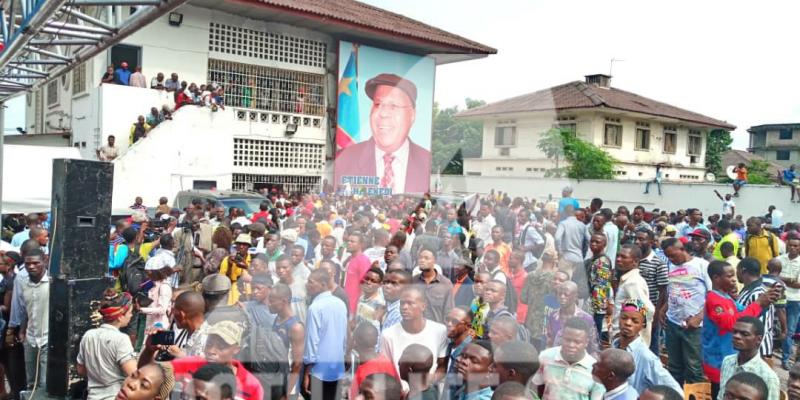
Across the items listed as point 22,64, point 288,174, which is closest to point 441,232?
point 22,64

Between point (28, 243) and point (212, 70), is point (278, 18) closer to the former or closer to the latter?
point (212, 70)

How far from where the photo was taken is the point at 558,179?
33.6 feet

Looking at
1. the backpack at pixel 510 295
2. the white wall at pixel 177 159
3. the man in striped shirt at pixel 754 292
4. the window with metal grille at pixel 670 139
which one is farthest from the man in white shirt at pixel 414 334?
the white wall at pixel 177 159

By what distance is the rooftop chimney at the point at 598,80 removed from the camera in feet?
22.3

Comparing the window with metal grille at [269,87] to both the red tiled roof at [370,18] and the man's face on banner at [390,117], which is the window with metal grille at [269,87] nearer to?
the man's face on banner at [390,117]

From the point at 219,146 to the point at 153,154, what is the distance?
165 centimetres

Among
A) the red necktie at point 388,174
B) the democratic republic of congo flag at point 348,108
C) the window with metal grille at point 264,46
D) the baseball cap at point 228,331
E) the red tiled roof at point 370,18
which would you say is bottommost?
the baseball cap at point 228,331

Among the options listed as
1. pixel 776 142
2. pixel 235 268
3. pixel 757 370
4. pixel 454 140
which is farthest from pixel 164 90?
pixel 776 142

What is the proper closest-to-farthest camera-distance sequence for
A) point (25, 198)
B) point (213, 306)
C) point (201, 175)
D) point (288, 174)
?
point (213, 306)
point (25, 198)
point (201, 175)
point (288, 174)

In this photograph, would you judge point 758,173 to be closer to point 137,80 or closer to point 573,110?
point 573,110

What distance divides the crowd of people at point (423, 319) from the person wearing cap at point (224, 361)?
0.4 inches

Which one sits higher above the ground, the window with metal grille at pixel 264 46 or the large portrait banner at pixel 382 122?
the window with metal grille at pixel 264 46

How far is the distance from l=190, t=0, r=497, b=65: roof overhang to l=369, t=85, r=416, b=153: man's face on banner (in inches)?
44.5

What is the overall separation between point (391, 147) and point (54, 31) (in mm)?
10327
